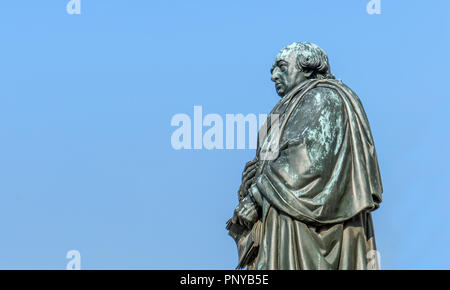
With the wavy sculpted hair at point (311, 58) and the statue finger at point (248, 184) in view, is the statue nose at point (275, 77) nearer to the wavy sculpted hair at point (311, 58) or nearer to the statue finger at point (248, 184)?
the wavy sculpted hair at point (311, 58)

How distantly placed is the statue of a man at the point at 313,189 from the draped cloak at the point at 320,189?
0.6 inches

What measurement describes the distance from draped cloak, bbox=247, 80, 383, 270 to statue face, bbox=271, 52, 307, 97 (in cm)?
81

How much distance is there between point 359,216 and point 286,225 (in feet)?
4.09

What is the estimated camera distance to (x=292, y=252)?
100 feet

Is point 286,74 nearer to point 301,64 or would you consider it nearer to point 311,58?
point 301,64

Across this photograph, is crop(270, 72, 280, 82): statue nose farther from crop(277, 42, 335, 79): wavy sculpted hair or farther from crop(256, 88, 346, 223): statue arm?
crop(256, 88, 346, 223): statue arm

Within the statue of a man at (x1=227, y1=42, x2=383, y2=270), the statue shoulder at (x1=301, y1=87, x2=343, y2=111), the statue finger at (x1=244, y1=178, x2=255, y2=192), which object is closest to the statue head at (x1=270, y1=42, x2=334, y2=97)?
the statue of a man at (x1=227, y1=42, x2=383, y2=270)

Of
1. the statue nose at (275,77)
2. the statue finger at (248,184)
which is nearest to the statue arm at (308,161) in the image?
the statue finger at (248,184)

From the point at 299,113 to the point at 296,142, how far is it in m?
0.66

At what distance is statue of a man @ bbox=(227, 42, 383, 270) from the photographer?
30688 millimetres

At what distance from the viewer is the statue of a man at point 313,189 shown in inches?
1208
